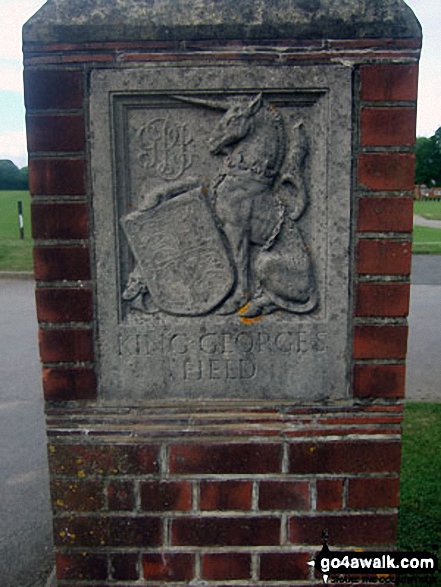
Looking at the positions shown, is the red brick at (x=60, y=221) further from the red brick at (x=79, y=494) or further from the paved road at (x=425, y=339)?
the paved road at (x=425, y=339)

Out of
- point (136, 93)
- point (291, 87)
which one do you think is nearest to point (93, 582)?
point (136, 93)

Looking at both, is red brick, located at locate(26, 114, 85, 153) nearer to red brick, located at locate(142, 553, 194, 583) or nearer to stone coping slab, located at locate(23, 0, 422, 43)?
stone coping slab, located at locate(23, 0, 422, 43)

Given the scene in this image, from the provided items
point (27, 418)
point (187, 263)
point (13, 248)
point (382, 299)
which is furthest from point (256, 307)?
point (13, 248)

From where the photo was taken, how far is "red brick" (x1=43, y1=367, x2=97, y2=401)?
181 centimetres

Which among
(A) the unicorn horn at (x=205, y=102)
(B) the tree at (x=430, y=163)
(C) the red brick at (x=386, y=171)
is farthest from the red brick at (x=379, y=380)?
(B) the tree at (x=430, y=163)

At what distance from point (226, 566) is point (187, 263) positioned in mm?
935

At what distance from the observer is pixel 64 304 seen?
1784 mm

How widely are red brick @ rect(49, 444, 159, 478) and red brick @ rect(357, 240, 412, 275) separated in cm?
83

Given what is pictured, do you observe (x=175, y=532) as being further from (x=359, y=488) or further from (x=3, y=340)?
(x=3, y=340)

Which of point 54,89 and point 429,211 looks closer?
point 54,89

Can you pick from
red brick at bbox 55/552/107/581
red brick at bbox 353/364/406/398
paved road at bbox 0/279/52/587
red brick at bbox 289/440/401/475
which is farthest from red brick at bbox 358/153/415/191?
paved road at bbox 0/279/52/587

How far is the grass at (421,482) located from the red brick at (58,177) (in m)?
2.18

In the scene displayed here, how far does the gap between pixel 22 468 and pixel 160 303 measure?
2.57 m

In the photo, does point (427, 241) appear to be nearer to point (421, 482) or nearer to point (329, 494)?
point (421, 482)
